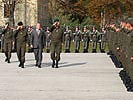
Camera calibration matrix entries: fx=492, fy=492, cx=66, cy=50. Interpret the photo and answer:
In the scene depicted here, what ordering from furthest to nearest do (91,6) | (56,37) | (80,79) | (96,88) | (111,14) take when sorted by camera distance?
(91,6) < (111,14) < (56,37) < (80,79) < (96,88)

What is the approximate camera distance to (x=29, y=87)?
1343 cm

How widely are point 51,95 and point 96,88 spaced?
1.84 metres

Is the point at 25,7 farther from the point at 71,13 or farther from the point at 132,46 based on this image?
the point at 132,46

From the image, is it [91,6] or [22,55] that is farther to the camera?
[91,6]

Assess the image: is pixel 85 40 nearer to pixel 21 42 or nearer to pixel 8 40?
pixel 8 40

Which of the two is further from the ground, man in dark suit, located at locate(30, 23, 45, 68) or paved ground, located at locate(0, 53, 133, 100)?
man in dark suit, located at locate(30, 23, 45, 68)

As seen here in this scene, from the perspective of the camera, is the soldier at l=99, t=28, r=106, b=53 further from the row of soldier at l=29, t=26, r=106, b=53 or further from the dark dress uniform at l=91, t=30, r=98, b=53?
the dark dress uniform at l=91, t=30, r=98, b=53

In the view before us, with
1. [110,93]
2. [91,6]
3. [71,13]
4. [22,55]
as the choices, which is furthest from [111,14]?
[110,93]

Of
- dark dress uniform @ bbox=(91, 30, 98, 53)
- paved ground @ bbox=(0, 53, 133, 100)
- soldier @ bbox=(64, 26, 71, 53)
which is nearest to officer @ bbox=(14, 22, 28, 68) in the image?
paved ground @ bbox=(0, 53, 133, 100)

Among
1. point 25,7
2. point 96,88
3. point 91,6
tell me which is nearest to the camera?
point 96,88

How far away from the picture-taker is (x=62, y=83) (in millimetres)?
14461

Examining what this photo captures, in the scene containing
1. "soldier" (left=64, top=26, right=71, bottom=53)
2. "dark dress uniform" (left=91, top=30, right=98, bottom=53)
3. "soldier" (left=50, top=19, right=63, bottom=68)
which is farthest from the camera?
"soldier" (left=64, top=26, right=71, bottom=53)

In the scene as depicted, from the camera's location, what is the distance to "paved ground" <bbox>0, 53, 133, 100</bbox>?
11.9 meters

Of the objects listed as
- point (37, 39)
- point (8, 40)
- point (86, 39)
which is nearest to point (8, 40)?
point (8, 40)
